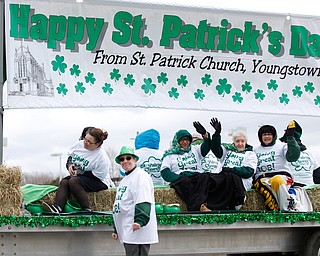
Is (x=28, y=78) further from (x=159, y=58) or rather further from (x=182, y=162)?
(x=182, y=162)

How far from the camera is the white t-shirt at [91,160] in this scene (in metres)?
7.05

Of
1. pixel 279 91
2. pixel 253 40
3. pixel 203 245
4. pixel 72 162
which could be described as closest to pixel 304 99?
pixel 279 91

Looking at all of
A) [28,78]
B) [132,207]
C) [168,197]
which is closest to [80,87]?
[28,78]

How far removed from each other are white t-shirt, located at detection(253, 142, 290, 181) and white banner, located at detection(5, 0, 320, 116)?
20.3 inches

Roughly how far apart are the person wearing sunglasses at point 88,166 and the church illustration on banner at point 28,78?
713mm

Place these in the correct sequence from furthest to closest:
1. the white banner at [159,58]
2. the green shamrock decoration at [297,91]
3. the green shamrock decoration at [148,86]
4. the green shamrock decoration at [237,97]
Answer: the green shamrock decoration at [297,91]
the green shamrock decoration at [237,97]
the green shamrock decoration at [148,86]
the white banner at [159,58]

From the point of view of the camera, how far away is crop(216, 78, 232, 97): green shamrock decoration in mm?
7711

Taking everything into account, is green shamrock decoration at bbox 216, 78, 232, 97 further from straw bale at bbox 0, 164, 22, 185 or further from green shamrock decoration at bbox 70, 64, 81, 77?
straw bale at bbox 0, 164, 22, 185

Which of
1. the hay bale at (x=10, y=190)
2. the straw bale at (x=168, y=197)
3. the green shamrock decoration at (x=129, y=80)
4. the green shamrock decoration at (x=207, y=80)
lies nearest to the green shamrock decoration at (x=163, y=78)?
→ the green shamrock decoration at (x=129, y=80)

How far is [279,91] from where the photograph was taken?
7949 mm

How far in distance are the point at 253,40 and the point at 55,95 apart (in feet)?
8.94

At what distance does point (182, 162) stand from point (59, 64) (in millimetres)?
1965

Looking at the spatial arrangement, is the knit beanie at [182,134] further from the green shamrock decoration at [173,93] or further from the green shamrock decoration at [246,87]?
the green shamrock decoration at [246,87]

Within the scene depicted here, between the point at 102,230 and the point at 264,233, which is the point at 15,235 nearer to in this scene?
the point at 102,230
